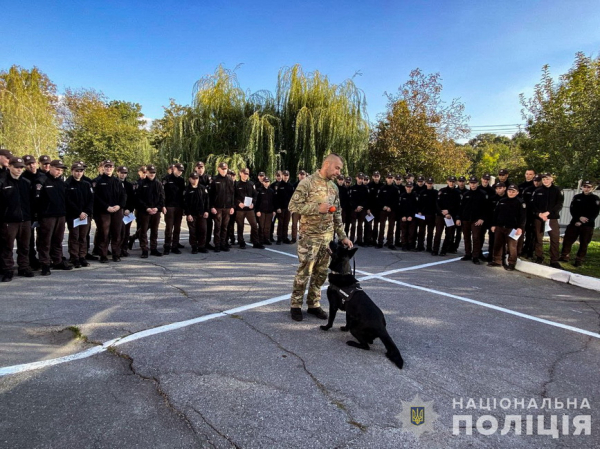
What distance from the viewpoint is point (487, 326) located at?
460 centimetres

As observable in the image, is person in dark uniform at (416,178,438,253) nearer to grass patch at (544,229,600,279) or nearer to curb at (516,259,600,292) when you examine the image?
curb at (516,259,600,292)

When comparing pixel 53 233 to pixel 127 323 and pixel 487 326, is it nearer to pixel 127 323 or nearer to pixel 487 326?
pixel 127 323

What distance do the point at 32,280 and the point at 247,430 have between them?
5498 millimetres

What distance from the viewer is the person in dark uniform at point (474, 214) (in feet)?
28.9

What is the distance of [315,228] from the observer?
180 inches

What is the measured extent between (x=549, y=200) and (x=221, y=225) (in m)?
8.19

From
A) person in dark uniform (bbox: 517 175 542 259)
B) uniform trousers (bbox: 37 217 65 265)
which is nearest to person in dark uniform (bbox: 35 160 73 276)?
uniform trousers (bbox: 37 217 65 265)

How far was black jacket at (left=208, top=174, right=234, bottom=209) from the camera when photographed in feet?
30.1

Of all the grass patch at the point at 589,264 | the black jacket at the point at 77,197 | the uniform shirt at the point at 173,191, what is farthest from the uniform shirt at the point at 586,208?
the black jacket at the point at 77,197

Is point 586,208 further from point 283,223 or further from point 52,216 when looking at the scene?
point 52,216

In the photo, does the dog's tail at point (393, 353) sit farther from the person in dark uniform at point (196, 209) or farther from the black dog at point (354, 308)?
the person in dark uniform at point (196, 209)

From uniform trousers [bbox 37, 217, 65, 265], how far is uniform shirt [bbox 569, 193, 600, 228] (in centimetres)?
1130

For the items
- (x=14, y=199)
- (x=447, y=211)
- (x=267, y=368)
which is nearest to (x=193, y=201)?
(x=14, y=199)

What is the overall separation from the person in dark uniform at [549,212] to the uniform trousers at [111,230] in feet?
32.2
